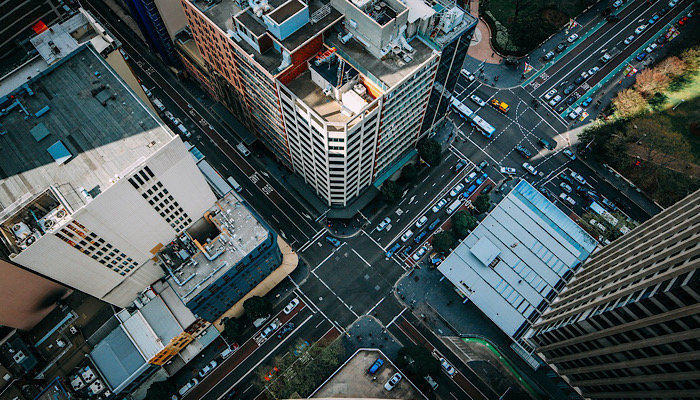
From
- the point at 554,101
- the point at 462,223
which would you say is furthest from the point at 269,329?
the point at 554,101

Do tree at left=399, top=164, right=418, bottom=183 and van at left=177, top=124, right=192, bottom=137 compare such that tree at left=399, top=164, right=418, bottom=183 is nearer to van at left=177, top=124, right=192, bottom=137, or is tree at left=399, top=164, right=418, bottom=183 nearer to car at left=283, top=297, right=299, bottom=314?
car at left=283, top=297, right=299, bottom=314

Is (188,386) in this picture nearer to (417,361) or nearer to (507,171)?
(417,361)

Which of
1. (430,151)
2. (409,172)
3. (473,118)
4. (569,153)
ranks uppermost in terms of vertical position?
(473,118)

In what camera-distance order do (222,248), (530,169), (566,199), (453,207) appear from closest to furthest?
(222,248) < (453,207) < (566,199) < (530,169)

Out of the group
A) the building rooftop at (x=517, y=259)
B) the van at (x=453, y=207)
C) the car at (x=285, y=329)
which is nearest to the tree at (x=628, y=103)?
the building rooftop at (x=517, y=259)

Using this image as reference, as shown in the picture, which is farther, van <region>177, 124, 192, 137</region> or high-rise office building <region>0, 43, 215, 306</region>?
van <region>177, 124, 192, 137</region>


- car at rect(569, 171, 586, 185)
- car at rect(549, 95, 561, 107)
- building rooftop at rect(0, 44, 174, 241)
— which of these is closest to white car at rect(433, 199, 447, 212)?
car at rect(569, 171, 586, 185)

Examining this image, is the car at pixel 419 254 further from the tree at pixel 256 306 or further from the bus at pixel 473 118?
the bus at pixel 473 118
